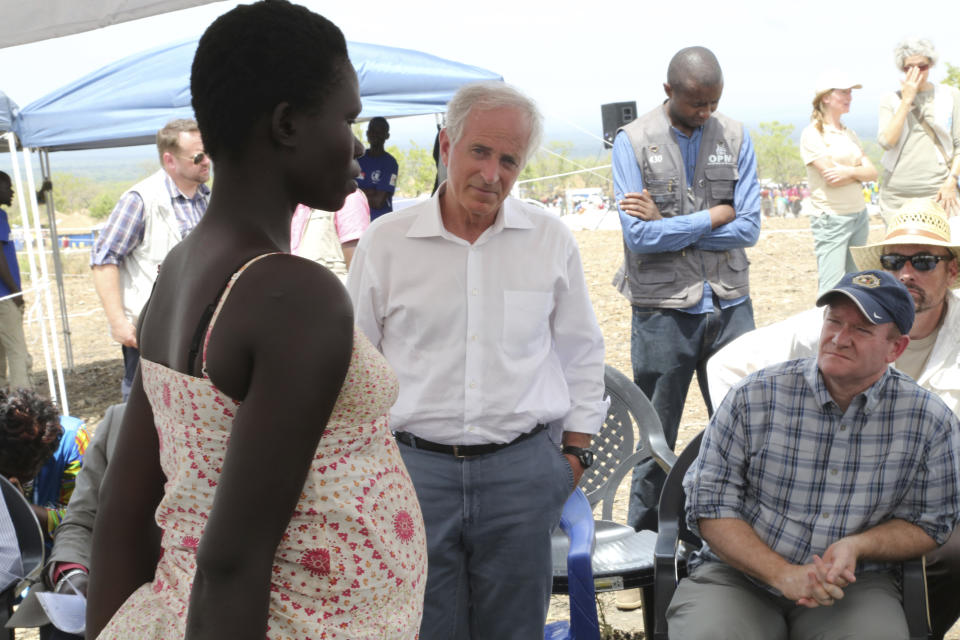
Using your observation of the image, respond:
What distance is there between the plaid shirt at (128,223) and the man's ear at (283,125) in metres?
4.30

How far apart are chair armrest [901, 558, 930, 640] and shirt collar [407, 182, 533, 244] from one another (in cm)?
139

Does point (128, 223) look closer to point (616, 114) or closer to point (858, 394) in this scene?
point (858, 394)

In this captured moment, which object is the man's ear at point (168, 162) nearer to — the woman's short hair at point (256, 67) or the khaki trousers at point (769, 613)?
the khaki trousers at point (769, 613)

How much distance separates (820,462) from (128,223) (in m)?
3.92

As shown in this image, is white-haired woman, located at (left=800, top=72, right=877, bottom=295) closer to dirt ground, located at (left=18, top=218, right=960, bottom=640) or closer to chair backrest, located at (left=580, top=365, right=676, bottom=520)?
dirt ground, located at (left=18, top=218, right=960, bottom=640)

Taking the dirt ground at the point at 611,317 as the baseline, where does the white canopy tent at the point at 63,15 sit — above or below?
above

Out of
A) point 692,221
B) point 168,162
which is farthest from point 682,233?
point 168,162

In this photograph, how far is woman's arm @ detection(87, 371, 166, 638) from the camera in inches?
48.4

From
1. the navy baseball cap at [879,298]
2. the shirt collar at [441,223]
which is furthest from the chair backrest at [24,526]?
the navy baseball cap at [879,298]

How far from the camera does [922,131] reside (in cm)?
698

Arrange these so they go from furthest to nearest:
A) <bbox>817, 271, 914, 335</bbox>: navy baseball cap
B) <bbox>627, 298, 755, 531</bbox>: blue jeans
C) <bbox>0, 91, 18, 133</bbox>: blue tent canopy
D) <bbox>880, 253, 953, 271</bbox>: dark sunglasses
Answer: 1. <bbox>0, 91, 18, 133</bbox>: blue tent canopy
2. <bbox>627, 298, 755, 531</bbox>: blue jeans
3. <bbox>880, 253, 953, 271</bbox>: dark sunglasses
4. <bbox>817, 271, 914, 335</bbox>: navy baseball cap

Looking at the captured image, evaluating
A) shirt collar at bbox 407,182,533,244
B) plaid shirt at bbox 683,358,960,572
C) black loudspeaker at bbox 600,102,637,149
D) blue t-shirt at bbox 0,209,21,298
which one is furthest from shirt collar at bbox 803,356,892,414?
blue t-shirt at bbox 0,209,21,298

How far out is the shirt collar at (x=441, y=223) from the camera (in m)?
2.48

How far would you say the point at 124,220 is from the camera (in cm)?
520
